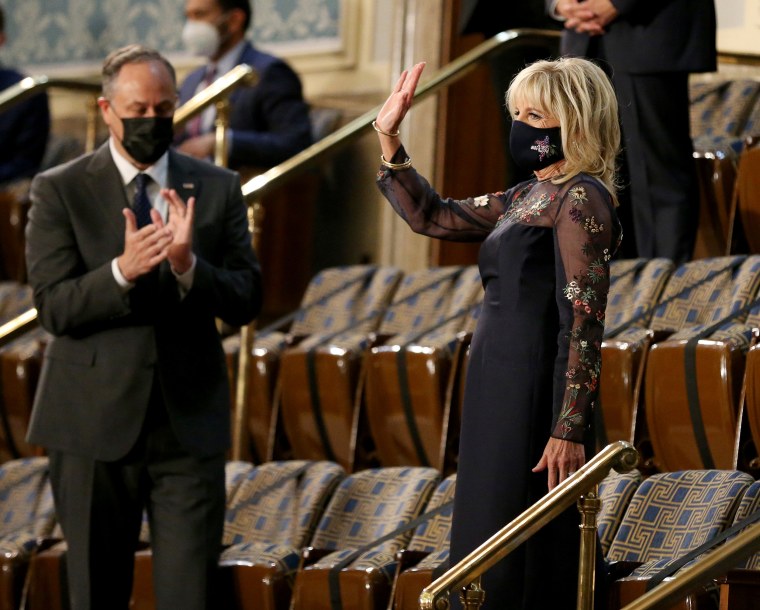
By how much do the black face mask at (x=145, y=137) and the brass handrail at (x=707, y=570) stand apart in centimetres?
123

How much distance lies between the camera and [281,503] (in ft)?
10.4

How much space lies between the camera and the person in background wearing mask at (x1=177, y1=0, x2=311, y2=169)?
4.31 metres

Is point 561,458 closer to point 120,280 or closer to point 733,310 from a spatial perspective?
point 120,280

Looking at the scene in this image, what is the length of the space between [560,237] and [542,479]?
332 mm

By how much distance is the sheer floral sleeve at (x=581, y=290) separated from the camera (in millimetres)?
2062

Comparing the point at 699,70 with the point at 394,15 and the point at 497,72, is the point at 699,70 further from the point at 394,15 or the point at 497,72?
the point at 394,15

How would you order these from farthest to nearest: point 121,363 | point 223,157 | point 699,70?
point 223,157 < point 699,70 < point 121,363

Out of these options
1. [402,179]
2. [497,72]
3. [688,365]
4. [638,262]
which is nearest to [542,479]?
[402,179]

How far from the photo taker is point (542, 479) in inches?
84.4

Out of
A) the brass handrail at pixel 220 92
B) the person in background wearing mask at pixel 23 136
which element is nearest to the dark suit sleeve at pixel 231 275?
the brass handrail at pixel 220 92

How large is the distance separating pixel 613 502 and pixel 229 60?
2.37 m

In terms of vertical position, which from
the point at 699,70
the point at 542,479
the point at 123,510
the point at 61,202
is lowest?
the point at 123,510

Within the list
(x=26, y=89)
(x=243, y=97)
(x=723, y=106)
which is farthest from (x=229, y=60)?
(x=723, y=106)

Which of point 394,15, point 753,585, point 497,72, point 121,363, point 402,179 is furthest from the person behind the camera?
point 394,15
